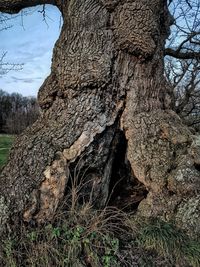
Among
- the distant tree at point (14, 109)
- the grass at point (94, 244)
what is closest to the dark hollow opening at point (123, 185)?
the grass at point (94, 244)

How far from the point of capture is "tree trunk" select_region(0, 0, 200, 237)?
13.3 ft

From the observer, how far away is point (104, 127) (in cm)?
446

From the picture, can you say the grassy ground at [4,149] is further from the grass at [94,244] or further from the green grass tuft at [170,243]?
the green grass tuft at [170,243]

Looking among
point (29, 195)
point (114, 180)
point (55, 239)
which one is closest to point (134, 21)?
point (114, 180)

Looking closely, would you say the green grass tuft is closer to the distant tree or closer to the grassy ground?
the grassy ground

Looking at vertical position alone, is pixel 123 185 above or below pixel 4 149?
above

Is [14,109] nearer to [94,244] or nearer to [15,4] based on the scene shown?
[15,4]

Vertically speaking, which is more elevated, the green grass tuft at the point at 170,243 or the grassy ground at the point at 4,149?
the green grass tuft at the point at 170,243

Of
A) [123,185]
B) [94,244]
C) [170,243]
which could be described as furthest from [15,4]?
[170,243]

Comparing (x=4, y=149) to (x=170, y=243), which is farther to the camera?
(x=4, y=149)

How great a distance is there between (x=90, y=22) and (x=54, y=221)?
2.54 metres

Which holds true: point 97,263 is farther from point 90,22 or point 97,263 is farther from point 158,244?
point 90,22

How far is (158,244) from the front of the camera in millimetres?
3645

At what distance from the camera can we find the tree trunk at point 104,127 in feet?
13.3
